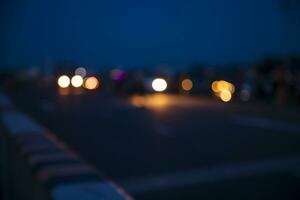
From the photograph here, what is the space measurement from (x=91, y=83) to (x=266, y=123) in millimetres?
37449

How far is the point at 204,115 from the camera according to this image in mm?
28531

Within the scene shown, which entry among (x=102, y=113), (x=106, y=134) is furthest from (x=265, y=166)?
(x=102, y=113)

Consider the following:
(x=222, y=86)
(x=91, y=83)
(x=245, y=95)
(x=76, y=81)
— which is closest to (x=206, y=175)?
(x=245, y=95)

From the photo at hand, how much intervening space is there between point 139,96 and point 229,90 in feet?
25.7

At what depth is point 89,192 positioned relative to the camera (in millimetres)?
4629

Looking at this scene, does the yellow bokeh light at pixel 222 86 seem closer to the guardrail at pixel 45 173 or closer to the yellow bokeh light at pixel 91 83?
the yellow bokeh light at pixel 91 83

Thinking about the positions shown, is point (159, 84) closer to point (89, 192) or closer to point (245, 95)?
point (245, 95)

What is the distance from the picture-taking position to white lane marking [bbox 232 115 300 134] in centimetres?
2081

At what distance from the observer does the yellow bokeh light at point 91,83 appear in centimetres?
5978

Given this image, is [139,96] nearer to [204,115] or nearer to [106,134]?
[204,115]

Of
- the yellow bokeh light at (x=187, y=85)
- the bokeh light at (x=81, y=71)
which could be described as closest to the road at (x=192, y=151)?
the yellow bokeh light at (x=187, y=85)

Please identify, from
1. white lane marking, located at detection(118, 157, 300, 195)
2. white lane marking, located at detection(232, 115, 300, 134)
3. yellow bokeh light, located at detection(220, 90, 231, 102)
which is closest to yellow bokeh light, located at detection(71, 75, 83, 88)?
yellow bokeh light, located at detection(220, 90, 231, 102)

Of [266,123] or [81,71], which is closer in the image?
[266,123]

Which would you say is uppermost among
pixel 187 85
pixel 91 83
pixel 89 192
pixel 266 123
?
pixel 91 83
